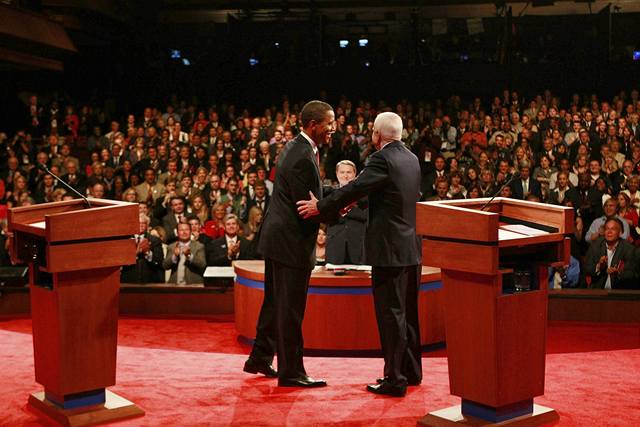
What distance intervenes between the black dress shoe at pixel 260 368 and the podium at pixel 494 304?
40.2 inches

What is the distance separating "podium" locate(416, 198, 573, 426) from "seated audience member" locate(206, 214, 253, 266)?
12.6 feet

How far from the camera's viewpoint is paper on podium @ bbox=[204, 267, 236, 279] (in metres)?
6.60

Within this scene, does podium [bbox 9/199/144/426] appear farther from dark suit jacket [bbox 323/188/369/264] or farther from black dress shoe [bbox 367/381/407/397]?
dark suit jacket [bbox 323/188/369/264]

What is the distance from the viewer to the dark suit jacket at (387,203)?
3787 mm

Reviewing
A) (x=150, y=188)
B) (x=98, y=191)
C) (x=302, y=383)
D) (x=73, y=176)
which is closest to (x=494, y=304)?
(x=302, y=383)

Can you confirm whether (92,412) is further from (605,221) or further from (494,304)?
(605,221)

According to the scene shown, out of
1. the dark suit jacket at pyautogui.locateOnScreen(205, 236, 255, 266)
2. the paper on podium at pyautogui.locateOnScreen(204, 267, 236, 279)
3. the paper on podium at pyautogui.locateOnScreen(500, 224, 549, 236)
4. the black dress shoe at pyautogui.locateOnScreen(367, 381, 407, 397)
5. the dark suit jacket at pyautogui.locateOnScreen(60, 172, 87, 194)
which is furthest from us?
the dark suit jacket at pyautogui.locateOnScreen(60, 172, 87, 194)

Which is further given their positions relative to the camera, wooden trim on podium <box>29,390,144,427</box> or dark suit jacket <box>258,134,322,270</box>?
dark suit jacket <box>258,134,322,270</box>

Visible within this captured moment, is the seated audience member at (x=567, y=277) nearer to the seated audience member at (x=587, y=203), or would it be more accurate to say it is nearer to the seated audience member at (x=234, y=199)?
the seated audience member at (x=587, y=203)

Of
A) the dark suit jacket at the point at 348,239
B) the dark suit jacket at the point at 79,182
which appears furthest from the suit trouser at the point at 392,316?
the dark suit jacket at the point at 79,182

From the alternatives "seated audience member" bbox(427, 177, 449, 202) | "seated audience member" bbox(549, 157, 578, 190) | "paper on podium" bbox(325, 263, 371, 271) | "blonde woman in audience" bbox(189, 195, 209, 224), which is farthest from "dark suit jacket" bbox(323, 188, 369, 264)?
"seated audience member" bbox(549, 157, 578, 190)

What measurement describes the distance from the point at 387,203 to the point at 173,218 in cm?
444

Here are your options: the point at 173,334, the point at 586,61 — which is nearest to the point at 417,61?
the point at 586,61

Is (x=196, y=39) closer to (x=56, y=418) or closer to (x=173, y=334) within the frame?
(x=173, y=334)
